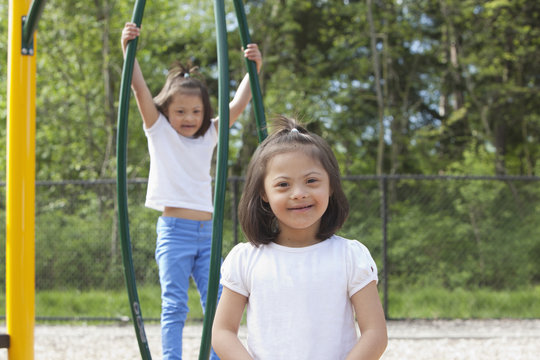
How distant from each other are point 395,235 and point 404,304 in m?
1.39

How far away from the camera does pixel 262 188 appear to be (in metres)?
1.70

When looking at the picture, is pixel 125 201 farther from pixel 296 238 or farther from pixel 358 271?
pixel 358 271

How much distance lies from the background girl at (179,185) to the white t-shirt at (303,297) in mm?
1084

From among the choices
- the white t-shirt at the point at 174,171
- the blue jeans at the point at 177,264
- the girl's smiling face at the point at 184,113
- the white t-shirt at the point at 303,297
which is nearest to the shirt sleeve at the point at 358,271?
the white t-shirt at the point at 303,297

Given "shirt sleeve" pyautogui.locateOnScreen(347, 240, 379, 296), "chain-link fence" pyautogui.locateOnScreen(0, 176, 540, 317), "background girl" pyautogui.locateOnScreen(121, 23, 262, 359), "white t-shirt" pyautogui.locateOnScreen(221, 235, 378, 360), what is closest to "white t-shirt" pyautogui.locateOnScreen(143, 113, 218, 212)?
"background girl" pyautogui.locateOnScreen(121, 23, 262, 359)

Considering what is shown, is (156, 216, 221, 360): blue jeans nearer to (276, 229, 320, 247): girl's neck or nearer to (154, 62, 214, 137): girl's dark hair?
(154, 62, 214, 137): girl's dark hair

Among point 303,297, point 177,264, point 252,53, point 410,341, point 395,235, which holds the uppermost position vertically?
point 252,53

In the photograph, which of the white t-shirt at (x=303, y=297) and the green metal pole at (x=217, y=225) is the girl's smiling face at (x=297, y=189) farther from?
the green metal pole at (x=217, y=225)

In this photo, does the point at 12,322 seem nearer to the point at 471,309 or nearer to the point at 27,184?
the point at 27,184

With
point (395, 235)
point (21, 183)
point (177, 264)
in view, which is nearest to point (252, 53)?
point (177, 264)

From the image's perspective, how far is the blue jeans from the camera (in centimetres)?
263

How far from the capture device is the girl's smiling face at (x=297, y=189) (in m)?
1.60

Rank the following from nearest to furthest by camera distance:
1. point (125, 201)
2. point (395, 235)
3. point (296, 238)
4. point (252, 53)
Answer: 1. point (296, 238)
2. point (125, 201)
3. point (252, 53)
4. point (395, 235)

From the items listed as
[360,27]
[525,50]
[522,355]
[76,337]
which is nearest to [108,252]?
[76,337]
